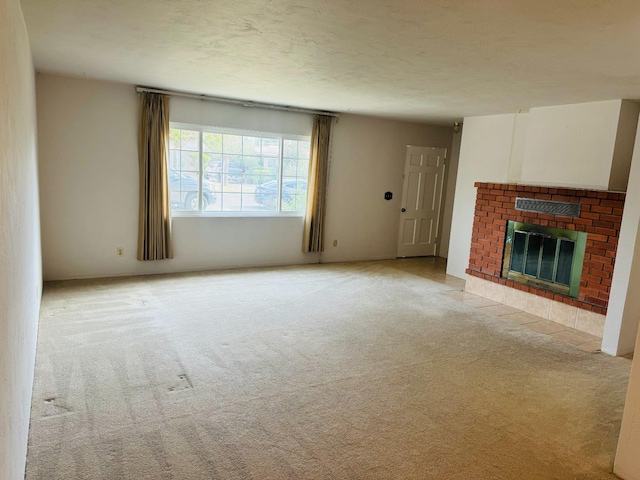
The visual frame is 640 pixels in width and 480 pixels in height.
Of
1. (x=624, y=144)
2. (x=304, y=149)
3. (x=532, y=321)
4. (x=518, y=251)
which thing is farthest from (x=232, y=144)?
(x=624, y=144)


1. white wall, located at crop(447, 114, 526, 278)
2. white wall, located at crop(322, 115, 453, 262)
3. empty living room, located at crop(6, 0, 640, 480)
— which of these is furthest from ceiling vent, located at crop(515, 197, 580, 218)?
white wall, located at crop(322, 115, 453, 262)

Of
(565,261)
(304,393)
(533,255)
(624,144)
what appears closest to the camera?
(304,393)

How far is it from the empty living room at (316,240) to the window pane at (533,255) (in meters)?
0.02

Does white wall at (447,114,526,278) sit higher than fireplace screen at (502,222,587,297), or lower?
higher

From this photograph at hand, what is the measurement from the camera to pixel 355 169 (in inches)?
276

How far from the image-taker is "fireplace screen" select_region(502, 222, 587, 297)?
4578 millimetres

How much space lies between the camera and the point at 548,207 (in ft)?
15.8

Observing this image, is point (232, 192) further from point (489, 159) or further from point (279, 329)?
Answer: point (489, 159)

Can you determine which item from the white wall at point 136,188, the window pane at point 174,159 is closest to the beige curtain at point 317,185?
the white wall at point 136,188

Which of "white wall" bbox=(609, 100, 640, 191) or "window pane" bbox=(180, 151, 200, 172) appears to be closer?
"white wall" bbox=(609, 100, 640, 191)

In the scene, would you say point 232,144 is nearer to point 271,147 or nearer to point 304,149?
point 271,147

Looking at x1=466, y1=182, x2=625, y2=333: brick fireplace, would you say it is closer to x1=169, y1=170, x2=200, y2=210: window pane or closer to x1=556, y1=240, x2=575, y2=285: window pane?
x1=556, y1=240, x2=575, y2=285: window pane

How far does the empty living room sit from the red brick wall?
22 millimetres

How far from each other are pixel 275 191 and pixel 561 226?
3.72m
